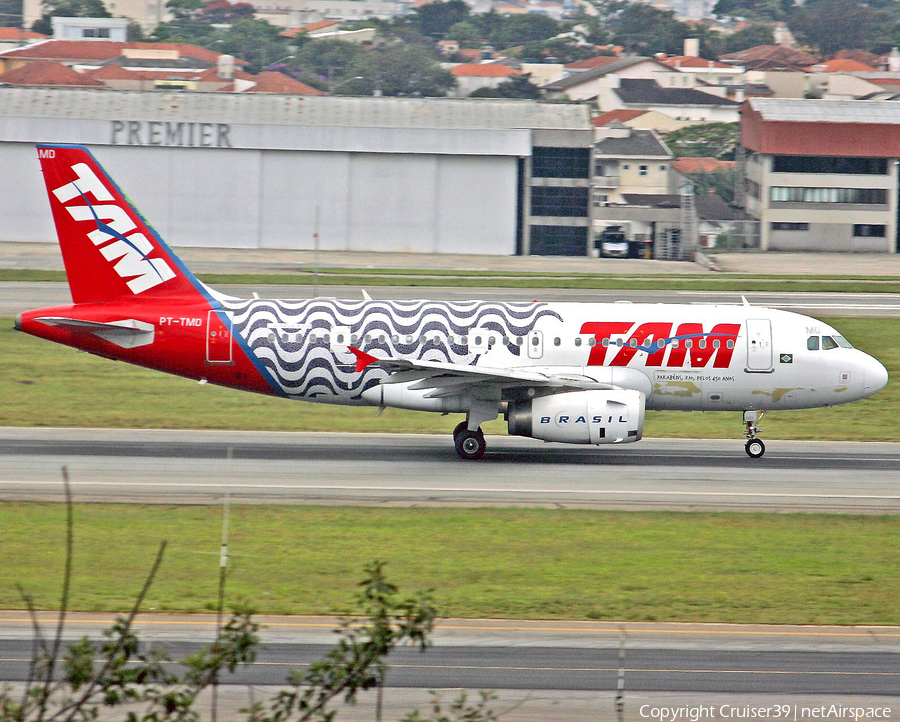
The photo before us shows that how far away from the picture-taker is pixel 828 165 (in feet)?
316

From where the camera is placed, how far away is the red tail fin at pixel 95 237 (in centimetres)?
3069

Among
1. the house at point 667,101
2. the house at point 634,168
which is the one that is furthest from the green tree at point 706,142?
the house at point 667,101

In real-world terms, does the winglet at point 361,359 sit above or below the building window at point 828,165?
below

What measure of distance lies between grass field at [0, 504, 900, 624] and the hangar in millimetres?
59803

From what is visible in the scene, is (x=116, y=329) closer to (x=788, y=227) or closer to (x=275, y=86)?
(x=788, y=227)

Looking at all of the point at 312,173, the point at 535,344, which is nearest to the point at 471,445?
the point at 535,344

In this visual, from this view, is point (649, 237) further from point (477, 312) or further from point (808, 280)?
point (477, 312)

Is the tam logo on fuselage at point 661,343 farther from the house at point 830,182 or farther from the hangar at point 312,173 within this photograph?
the house at point 830,182

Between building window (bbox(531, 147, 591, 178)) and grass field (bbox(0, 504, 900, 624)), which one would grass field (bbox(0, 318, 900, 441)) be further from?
building window (bbox(531, 147, 591, 178))

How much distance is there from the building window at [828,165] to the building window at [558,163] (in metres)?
20.2

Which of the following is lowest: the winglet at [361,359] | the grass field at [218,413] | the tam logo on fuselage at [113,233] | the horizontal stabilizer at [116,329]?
the grass field at [218,413]

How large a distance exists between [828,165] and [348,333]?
249ft

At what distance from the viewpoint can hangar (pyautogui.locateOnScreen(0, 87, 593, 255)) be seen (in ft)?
270

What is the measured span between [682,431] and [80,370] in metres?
21.2
